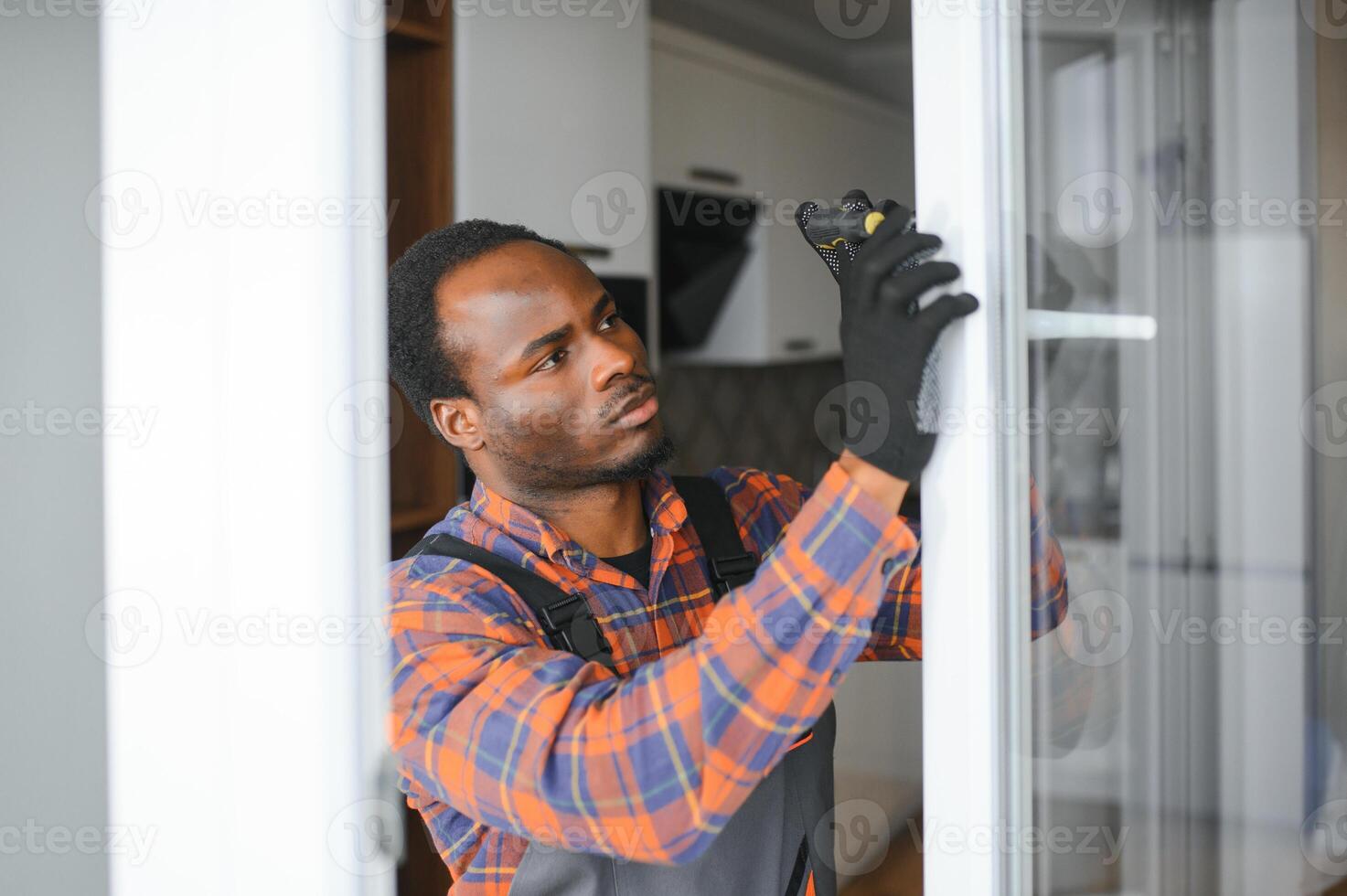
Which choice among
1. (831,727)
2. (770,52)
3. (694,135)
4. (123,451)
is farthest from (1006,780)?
(770,52)

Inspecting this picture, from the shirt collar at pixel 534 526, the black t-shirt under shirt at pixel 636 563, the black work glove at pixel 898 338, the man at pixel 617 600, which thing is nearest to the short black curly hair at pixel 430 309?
the man at pixel 617 600

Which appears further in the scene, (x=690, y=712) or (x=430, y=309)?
(x=430, y=309)

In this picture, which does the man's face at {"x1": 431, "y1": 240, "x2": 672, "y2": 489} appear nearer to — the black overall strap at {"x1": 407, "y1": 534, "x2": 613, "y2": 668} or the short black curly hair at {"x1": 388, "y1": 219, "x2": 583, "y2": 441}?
the short black curly hair at {"x1": 388, "y1": 219, "x2": 583, "y2": 441}

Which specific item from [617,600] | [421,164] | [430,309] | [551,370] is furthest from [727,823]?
[421,164]

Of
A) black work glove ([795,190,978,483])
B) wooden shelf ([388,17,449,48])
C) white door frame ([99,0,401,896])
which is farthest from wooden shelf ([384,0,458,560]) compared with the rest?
black work glove ([795,190,978,483])

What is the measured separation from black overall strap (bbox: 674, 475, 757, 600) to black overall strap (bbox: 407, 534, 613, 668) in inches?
6.8

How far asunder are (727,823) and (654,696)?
33 cm

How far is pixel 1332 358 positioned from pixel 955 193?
0.38 meters

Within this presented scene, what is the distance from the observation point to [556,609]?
92 centimetres

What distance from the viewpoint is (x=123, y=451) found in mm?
750

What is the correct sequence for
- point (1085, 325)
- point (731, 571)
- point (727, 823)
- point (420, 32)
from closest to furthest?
point (1085, 325), point (727, 823), point (731, 571), point (420, 32)

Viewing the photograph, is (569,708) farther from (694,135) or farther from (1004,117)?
(694,135)

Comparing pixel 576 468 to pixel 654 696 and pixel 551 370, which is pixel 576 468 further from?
pixel 654 696

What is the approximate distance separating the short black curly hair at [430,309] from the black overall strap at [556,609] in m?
0.21
